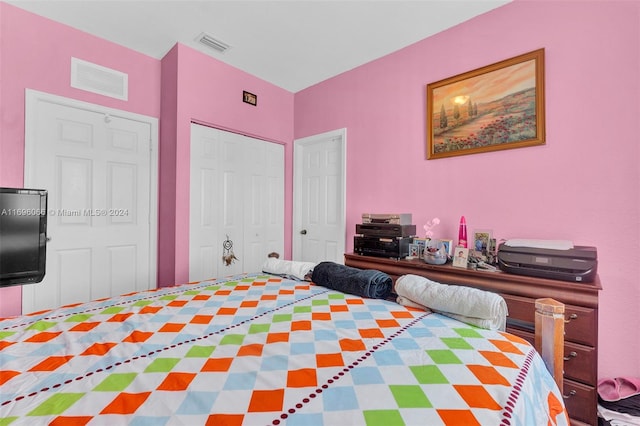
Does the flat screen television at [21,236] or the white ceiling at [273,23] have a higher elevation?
the white ceiling at [273,23]

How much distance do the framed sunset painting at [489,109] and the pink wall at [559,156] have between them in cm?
6

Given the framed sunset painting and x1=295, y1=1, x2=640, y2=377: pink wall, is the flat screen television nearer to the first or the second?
x1=295, y1=1, x2=640, y2=377: pink wall

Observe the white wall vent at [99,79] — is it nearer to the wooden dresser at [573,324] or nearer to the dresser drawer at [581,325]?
the wooden dresser at [573,324]

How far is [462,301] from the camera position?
119 cm

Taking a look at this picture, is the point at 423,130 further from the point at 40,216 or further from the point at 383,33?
the point at 40,216

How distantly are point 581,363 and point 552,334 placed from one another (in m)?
0.68

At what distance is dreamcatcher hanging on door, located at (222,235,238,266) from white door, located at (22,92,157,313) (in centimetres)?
68

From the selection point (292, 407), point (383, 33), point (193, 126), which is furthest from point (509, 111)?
point (193, 126)

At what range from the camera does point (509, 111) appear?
2062 millimetres

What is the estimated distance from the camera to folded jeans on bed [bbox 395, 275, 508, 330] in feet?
3.73

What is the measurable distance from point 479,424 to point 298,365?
1.53 ft

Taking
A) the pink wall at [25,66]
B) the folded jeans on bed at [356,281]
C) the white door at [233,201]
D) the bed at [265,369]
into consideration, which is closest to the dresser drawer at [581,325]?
the bed at [265,369]

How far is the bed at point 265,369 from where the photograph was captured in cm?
65

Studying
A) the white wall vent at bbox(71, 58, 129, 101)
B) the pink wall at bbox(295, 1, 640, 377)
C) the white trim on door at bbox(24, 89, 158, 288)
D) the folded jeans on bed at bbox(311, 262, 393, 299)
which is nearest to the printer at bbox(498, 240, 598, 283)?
the pink wall at bbox(295, 1, 640, 377)
